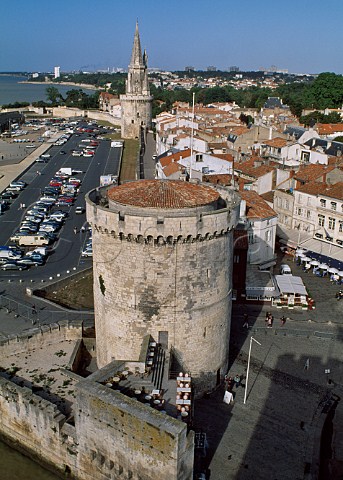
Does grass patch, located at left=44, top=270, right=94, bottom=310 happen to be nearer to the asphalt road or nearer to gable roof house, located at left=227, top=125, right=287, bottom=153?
the asphalt road

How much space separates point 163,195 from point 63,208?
39.5m

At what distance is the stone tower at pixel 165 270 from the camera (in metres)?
20.0

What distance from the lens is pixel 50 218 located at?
52969 mm

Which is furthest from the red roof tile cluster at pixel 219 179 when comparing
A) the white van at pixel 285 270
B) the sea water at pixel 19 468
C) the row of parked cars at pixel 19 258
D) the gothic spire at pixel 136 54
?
the gothic spire at pixel 136 54

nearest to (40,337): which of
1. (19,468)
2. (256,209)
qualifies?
(19,468)

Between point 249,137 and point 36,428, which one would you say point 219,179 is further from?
point 249,137

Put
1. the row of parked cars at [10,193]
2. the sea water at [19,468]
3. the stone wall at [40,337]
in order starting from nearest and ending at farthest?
the sea water at [19,468] → the stone wall at [40,337] → the row of parked cars at [10,193]

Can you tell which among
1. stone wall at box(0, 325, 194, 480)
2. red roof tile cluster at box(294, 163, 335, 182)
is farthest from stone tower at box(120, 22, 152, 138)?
stone wall at box(0, 325, 194, 480)

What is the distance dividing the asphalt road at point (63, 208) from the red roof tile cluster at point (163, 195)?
1677 centimetres

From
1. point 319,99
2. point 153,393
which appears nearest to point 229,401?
point 153,393

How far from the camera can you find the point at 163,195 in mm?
21406

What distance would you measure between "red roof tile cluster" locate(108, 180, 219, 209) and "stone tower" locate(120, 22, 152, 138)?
3567 inches

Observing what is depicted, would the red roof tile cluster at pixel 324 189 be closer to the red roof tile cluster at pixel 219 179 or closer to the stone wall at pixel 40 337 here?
the red roof tile cluster at pixel 219 179

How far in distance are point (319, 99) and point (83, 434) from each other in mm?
→ 125829
